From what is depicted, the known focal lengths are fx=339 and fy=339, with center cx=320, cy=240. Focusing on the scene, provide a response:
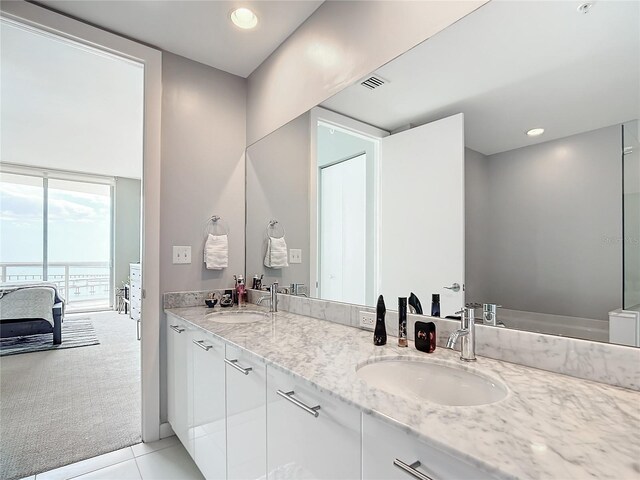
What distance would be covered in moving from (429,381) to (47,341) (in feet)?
17.8

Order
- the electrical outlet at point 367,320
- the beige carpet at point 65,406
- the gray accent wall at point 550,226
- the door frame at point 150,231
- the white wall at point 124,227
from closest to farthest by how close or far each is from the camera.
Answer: the gray accent wall at point 550,226 < the electrical outlet at point 367,320 < the beige carpet at point 65,406 < the door frame at point 150,231 < the white wall at point 124,227

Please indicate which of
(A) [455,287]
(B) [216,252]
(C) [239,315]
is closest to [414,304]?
(A) [455,287]

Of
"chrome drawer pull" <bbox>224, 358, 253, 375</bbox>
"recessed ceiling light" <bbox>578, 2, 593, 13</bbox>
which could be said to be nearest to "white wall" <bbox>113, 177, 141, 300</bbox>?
"chrome drawer pull" <bbox>224, 358, 253, 375</bbox>

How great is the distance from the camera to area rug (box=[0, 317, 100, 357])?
13.7ft

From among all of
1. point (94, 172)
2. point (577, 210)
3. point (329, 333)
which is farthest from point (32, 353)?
point (577, 210)

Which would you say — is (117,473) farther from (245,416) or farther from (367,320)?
(367,320)

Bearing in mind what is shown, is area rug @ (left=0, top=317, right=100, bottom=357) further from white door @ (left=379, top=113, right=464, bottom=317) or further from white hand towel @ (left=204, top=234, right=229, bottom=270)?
white door @ (left=379, top=113, right=464, bottom=317)

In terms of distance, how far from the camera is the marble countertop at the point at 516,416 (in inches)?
21.9

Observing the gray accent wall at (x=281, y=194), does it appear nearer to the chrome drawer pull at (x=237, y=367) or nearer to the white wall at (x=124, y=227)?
the chrome drawer pull at (x=237, y=367)

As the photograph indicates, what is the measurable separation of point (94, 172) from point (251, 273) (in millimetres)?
5832

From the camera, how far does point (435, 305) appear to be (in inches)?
53.5

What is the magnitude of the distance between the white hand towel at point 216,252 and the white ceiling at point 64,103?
4.11 ft

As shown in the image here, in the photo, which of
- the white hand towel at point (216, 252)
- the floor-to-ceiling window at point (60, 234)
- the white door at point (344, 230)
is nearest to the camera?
the white door at point (344, 230)

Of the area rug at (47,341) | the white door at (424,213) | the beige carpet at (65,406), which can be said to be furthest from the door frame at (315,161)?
the area rug at (47,341)
